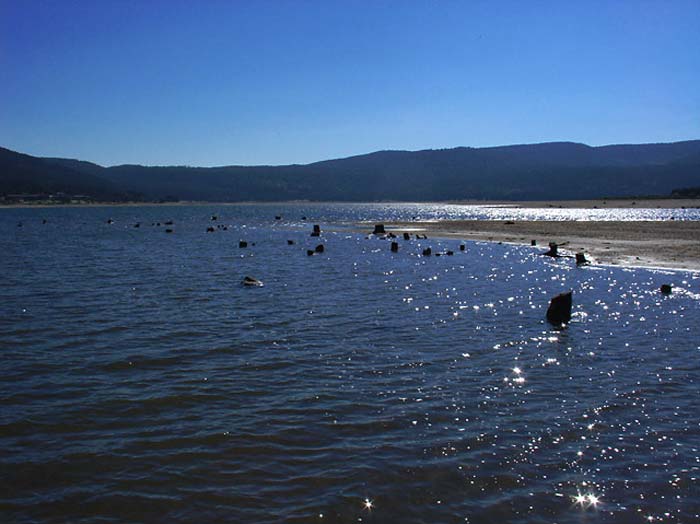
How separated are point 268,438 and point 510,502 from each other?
3770 mm

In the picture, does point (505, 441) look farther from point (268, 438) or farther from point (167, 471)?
point (167, 471)

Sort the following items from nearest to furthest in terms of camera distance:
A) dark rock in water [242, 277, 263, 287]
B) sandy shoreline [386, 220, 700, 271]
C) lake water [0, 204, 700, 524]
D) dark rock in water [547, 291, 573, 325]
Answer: lake water [0, 204, 700, 524], dark rock in water [547, 291, 573, 325], dark rock in water [242, 277, 263, 287], sandy shoreline [386, 220, 700, 271]

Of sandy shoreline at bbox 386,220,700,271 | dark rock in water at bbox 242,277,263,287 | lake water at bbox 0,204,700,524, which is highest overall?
sandy shoreline at bbox 386,220,700,271

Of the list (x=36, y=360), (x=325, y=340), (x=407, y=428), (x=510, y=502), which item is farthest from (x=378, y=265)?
(x=510, y=502)

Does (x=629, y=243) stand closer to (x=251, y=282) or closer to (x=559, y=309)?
(x=559, y=309)

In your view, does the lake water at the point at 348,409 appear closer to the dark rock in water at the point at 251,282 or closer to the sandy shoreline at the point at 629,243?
the dark rock in water at the point at 251,282

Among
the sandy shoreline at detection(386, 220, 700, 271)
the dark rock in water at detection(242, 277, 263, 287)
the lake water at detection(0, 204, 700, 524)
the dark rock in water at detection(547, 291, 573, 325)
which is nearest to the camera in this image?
the lake water at detection(0, 204, 700, 524)

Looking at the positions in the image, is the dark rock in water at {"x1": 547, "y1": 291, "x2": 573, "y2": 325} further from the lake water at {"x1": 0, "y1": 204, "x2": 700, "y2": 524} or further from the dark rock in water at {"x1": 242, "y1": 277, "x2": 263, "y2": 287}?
the dark rock in water at {"x1": 242, "y1": 277, "x2": 263, "y2": 287}

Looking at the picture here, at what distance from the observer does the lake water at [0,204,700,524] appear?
283 inches

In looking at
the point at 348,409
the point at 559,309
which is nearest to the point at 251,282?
the point at 559,309

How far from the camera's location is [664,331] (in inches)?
648

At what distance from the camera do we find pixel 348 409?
1021 centimetres

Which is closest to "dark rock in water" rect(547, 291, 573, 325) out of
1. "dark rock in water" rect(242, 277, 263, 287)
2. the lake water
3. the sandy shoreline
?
the lake water

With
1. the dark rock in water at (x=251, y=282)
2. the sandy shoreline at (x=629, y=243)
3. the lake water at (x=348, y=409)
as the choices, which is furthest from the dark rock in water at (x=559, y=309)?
the sandy shoreline at (x=629, y=243)
